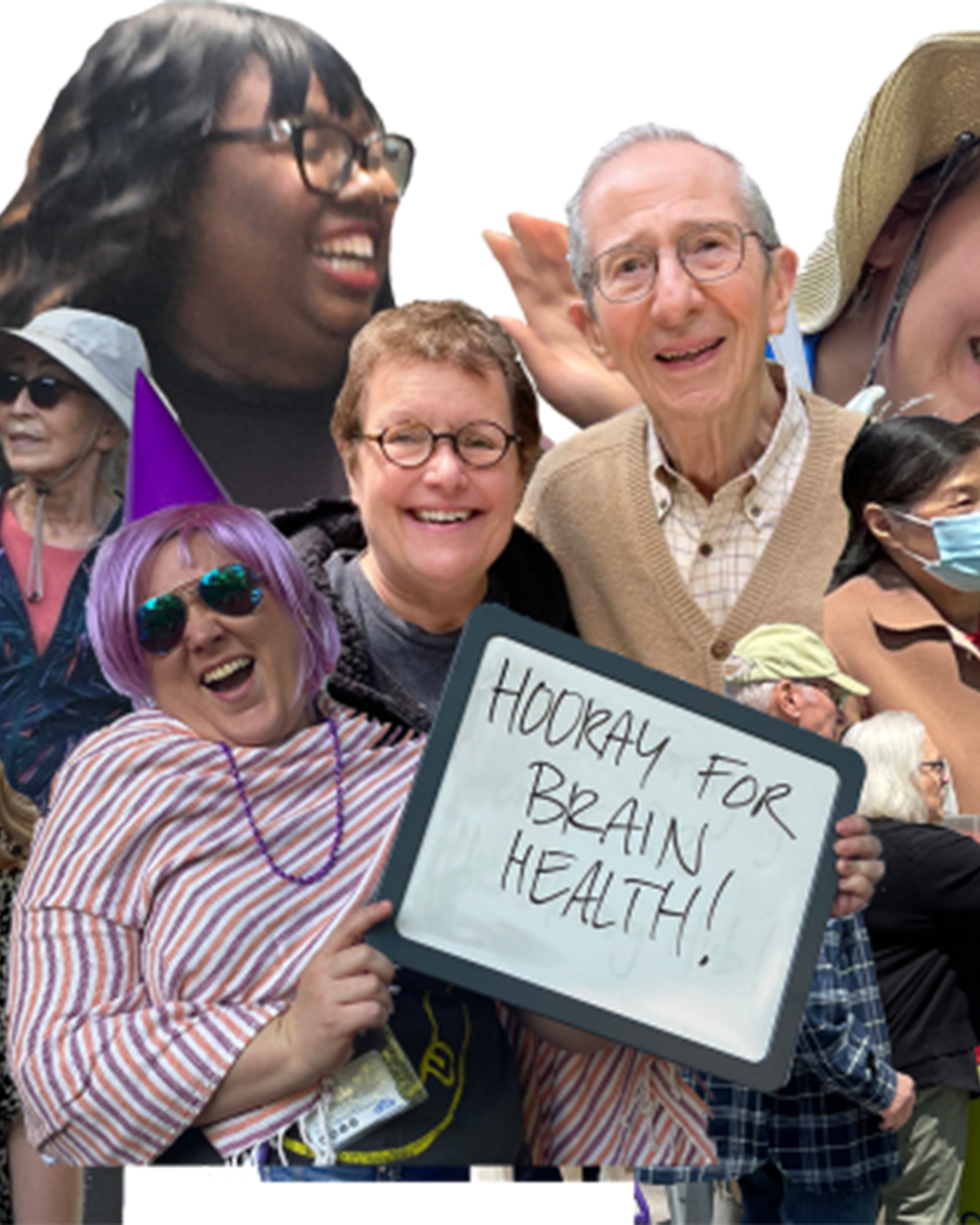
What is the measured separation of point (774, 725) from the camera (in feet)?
7.47

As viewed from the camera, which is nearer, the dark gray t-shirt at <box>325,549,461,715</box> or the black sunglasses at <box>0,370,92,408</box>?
the dark gray t-shirt at <box>325,549,461,715</box>

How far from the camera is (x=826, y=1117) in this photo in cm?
243

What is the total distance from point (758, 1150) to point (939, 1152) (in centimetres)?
31

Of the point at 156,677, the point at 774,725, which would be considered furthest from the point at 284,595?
→ the point at 774,725

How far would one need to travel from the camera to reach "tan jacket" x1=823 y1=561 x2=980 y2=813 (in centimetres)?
252

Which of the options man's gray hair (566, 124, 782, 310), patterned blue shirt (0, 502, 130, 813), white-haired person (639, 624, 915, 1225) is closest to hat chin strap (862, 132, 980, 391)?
Result: man's gray hair (566, 124, 782, 310)

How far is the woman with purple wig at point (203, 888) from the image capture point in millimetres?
2188

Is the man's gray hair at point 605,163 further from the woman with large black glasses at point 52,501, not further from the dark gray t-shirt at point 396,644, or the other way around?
the woman with large black glasses at point 52,501

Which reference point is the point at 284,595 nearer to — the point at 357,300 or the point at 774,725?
the point at 357,300

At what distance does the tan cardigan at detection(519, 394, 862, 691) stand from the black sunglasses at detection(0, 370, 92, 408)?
815mm

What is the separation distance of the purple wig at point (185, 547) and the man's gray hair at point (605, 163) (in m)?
0.69

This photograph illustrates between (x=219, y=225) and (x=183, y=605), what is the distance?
686 millimetres

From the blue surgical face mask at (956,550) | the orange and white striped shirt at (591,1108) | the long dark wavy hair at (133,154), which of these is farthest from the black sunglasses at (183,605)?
the blue surgical face mask at (956,550)

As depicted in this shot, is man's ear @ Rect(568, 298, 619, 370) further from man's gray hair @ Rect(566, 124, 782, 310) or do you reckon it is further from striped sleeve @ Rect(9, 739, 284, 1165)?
striped sleeve @ Rect(9, 739, 284, 1165)
